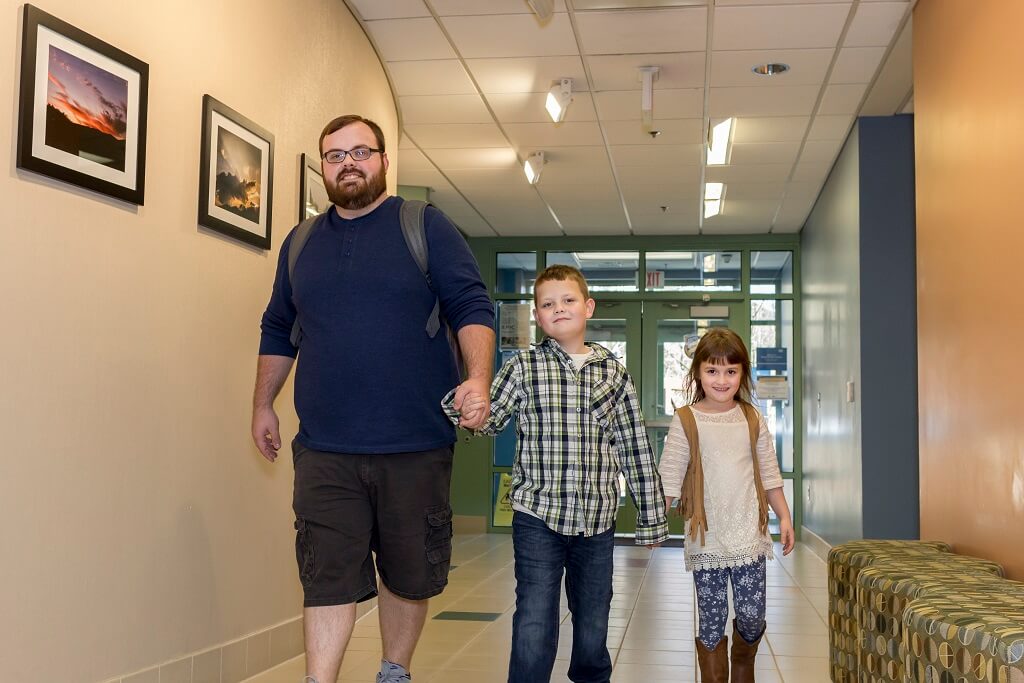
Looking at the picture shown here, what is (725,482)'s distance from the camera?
3.35m

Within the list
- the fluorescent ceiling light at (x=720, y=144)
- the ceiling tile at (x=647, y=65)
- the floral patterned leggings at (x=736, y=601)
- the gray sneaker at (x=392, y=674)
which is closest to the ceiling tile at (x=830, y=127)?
the fluorescent ceiling light at (x=720, y=144)

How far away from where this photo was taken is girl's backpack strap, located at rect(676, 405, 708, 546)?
10.8 feet

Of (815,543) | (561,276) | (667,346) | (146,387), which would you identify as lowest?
(815,543)

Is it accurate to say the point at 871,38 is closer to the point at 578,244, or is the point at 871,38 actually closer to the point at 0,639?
the point at 0,639

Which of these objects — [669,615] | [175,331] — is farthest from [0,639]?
[669,615]

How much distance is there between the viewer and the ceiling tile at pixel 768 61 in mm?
5496

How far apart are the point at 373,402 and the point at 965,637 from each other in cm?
140

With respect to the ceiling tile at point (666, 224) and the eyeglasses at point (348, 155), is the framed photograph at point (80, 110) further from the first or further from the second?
the ceiling tile at point (666, 224)

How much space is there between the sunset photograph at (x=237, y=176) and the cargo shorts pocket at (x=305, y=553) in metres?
1.36

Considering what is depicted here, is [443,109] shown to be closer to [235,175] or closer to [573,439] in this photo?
[235,175]

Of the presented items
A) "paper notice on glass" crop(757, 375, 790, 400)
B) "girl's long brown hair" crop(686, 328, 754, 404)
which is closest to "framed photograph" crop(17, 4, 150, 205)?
"girl's long brown hair" crop(686, 328, 754, 404)

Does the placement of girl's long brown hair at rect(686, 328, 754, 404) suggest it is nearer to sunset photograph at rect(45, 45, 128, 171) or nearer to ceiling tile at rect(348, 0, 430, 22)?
sunset photograph at rect(45, 45, 128, 171)

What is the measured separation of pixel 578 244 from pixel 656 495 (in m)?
7.97

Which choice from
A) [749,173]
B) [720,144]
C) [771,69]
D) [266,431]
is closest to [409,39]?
[771,69]
